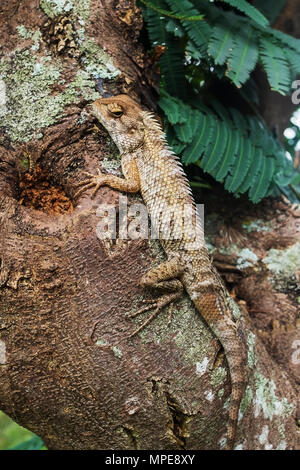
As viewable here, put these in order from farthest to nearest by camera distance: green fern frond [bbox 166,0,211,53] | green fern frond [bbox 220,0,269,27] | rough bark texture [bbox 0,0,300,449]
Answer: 1. green fern frond [bbox 166,0,211,53]
2. green fern frond [bbox 220,0,269,27]
3. rough bark texture [bbox 0,0,300,449]

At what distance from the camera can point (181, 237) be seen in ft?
9.81

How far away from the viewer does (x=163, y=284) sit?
2.64m

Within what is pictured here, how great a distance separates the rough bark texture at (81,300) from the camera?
239cm

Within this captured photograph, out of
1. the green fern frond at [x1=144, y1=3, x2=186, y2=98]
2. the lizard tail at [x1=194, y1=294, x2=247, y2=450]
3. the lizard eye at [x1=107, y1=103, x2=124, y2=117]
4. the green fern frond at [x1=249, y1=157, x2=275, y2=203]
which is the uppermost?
the green fern frond at [x1=144, y1=3, x2=186, y2=98]

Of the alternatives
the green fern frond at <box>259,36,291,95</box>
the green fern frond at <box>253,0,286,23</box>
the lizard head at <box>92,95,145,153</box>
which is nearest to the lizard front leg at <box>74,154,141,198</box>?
the lizard head at <box>92,95,145,153</box>

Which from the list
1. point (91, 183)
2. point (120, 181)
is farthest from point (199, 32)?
point (91, 183)

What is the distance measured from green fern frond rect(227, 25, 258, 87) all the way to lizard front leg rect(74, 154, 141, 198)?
0.97 meters

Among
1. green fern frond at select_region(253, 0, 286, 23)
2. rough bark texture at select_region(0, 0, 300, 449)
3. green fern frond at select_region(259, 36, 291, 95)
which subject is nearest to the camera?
rough bark texture at select_region(0, 0, 300, 449)

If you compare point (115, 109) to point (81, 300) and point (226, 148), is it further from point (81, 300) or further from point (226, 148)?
point (81, 300)

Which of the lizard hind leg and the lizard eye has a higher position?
the lizard eye

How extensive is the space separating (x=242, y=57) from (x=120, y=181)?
1352mm

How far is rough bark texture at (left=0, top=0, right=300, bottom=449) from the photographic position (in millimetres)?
2395

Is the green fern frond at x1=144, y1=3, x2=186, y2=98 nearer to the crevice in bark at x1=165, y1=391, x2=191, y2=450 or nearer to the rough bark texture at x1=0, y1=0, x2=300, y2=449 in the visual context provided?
the rough bark texture at x1=0, y1=0, x2=300, y2=449

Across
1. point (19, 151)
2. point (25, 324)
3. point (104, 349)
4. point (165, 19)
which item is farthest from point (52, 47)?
point (104, 349)
